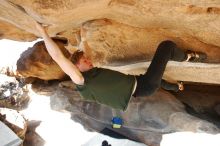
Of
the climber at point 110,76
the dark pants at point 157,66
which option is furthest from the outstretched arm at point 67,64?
the dark pants at point 157,66

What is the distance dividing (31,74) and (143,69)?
313 cm

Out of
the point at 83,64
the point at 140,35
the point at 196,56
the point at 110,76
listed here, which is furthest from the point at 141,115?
the point at 83,64

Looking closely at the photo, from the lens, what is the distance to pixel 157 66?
3848 millimetres

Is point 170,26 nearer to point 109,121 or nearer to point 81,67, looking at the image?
point 81,67

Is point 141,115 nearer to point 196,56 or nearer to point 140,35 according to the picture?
point 140,35

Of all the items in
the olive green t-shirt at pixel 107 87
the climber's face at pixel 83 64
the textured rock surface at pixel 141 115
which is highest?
the climber's face at pixel 83 64

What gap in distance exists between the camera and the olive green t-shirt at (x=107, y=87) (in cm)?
365

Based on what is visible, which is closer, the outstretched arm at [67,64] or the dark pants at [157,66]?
the outstretched arm at [67,64]

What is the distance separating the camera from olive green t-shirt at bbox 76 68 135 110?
12.0ft

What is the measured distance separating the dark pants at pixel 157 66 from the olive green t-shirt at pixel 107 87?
199mm

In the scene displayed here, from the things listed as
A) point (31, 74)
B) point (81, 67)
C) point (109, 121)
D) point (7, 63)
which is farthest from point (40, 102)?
point (81, 67)

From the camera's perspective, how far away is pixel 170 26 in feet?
12.6

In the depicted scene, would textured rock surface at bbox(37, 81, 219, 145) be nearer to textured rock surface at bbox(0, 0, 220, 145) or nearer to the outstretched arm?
textured rock surface at bbox(0, 0, 220, 145)

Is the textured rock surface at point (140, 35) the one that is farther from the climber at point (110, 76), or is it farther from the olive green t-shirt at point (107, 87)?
the olive green t-shirt at point (107, 87)
